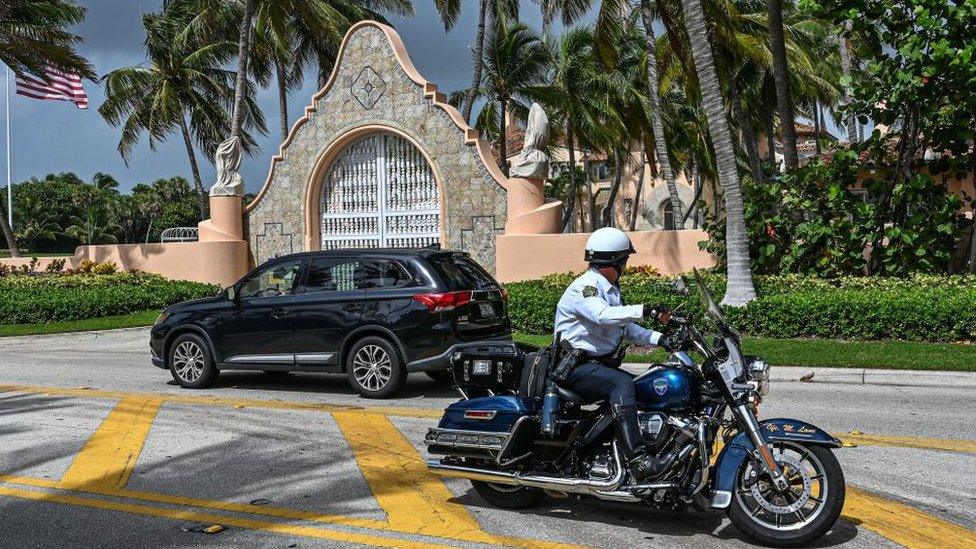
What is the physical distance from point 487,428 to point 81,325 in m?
15.9

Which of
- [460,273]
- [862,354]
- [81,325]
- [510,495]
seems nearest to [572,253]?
[862,354]

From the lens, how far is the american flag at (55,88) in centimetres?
2623

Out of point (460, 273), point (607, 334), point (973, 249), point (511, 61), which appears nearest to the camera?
point (607, 334)

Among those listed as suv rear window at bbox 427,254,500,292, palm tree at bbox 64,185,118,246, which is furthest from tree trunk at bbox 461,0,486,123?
palm tree at bbox 64,185,118,246

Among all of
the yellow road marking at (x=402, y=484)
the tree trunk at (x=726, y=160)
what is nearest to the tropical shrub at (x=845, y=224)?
the tree trunk at (x=726, y=160)

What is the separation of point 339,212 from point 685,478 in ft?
60.9

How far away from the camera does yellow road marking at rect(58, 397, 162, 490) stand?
6.72 meters

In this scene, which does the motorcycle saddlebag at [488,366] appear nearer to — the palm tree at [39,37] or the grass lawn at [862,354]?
the grass lawn at [862,354]

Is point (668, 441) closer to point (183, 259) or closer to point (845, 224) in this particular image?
point (845, 224)

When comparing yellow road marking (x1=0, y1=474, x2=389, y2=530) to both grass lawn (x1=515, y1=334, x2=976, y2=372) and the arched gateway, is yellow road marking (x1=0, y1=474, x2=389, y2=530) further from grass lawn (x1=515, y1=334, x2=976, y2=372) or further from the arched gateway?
the arched gateway

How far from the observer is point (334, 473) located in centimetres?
684

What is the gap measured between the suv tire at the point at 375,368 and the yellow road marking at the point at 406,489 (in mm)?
1502

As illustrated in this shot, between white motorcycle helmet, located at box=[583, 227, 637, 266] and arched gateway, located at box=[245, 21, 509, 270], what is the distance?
586 inches

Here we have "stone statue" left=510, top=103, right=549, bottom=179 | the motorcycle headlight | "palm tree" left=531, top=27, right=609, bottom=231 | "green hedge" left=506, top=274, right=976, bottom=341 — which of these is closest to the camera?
the motorcycle headlight
